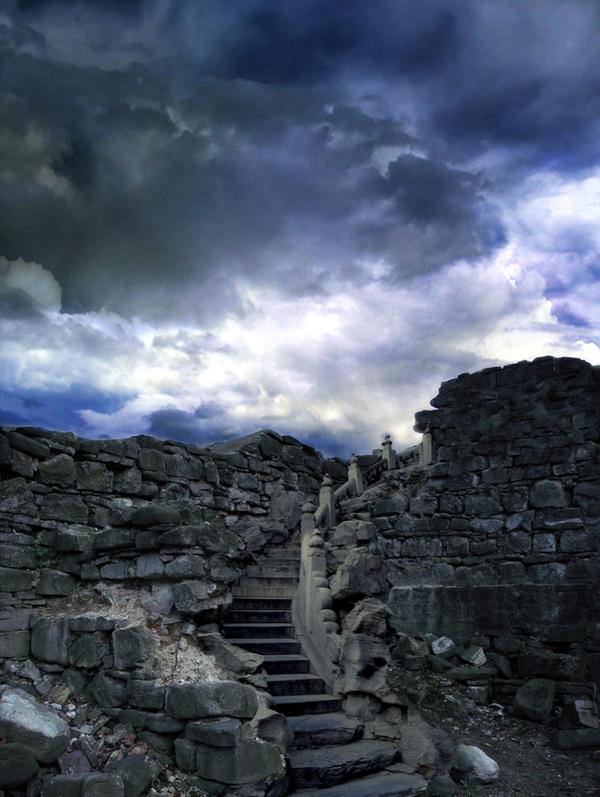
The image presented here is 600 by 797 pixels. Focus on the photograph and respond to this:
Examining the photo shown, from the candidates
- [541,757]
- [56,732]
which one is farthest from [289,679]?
[541,757]

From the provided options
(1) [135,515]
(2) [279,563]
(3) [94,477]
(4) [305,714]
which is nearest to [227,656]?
(1) [135,515]

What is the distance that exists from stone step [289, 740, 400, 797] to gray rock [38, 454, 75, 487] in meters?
4.49

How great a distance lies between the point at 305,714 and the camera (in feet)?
22.5

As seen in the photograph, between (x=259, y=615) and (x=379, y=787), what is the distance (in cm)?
317

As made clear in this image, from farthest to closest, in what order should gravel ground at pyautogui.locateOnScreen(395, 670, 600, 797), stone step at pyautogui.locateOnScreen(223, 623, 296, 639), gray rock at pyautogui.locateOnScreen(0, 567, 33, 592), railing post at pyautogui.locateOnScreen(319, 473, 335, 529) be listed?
railing post at pyautogui.locateOnScreen(319, 473, 335, 529) → stone step at pyautogui.locateOnScreen(223, 623, 296, 639) → gravel ground at pyautogui.locateOnScreen(395, 670, 600, 797) → gray rock at pyautogui.locateOnScreen(0, 567, 33, 592)

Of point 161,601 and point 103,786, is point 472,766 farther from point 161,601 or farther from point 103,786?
point 103,786

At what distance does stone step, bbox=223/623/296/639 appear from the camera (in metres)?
8.11

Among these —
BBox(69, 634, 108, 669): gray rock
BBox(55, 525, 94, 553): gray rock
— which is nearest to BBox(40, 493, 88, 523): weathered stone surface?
BBox(55, 525, 94, 553): gray rock

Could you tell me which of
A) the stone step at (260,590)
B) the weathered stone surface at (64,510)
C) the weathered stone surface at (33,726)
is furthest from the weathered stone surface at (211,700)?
the stone step at (260,590)

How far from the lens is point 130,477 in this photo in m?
9.70

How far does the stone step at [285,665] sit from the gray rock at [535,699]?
10.9ft

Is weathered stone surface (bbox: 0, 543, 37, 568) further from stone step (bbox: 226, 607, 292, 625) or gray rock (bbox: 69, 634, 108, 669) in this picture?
stone step (bbox: 226, 607, 292, 625)

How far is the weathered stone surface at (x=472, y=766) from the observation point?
6.71 metres

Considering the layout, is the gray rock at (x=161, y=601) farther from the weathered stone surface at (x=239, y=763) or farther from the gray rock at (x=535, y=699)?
the gray rock at (x=535, y=699)
